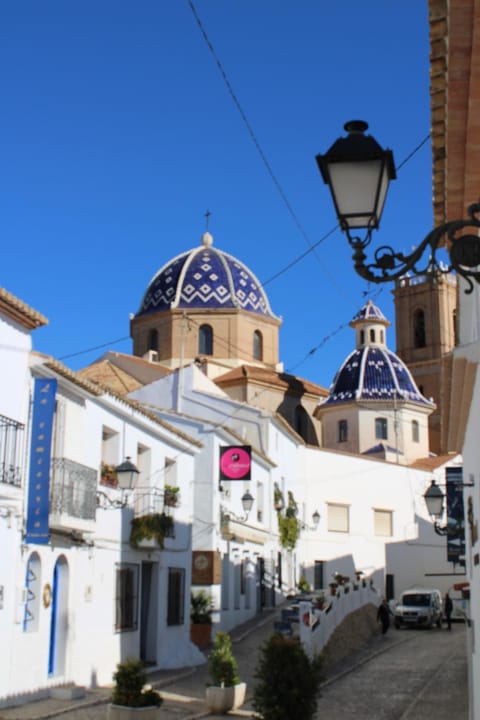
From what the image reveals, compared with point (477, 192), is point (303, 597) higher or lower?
lower

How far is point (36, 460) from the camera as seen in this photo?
1430 centimetres

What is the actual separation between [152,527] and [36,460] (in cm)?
546

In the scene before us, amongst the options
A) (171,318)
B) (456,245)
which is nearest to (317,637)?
(456,245)

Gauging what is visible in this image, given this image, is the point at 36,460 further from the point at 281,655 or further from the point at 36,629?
the point at 281,655

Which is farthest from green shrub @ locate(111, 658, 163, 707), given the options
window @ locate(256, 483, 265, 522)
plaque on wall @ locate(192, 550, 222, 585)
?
window @ locate(256, 483, 265, 522)

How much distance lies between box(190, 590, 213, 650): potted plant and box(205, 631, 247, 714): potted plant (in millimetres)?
7041

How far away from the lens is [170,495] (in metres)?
21.1

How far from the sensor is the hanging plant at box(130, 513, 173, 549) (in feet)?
61.8

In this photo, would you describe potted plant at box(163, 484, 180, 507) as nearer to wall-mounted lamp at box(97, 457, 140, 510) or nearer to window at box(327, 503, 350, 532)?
wall-mounted lamp at box(97, 457, 140, 510)

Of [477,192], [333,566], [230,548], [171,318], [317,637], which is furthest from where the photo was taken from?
[171,318]

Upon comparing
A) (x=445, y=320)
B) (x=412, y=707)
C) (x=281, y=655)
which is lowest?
(x=412, y=707)

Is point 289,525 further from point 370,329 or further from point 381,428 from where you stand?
point 370,329

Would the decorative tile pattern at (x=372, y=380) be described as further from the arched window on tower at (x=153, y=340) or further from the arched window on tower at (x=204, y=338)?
the arched window on tower at (x=153, y=340)

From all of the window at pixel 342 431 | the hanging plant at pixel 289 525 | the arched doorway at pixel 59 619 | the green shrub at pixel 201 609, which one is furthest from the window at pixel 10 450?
the window at pixel 342 431
